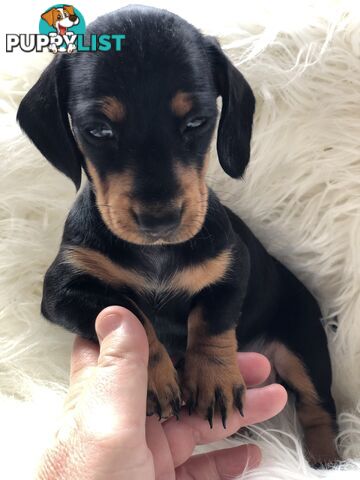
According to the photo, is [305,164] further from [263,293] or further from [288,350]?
[288,350]

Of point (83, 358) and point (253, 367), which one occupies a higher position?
point (83, 358)

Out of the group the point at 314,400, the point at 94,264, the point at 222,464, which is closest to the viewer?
the point at 94,264

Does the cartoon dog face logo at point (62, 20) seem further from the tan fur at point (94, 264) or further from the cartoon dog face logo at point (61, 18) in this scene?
the tan fur at point (94, 264)

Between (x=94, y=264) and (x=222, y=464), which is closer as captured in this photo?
(x=94, y=264)

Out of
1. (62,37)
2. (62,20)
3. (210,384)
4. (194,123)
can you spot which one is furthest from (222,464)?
(62,20)

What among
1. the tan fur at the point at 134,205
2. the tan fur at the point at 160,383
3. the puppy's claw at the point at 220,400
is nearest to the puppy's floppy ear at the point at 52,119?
the tan fur at the point at 134,205

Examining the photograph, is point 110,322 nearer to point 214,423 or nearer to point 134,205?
point 134,205
